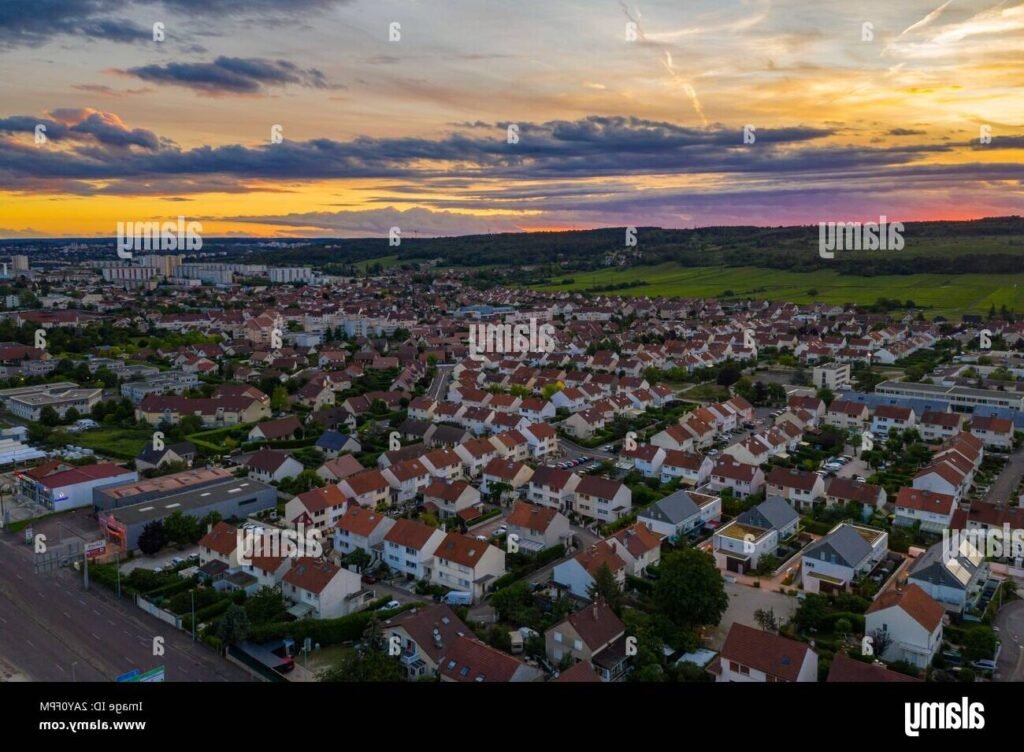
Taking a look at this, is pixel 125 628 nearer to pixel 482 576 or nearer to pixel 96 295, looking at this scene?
pixel 482 576

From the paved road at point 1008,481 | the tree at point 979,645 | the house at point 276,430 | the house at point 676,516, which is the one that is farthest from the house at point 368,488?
the paved road at point 1008,481

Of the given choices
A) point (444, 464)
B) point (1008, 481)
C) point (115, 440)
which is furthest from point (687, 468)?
point (115, 440)

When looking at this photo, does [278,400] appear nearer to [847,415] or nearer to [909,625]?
[847,415]

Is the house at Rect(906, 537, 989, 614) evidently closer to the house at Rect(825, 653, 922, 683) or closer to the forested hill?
the house at Rect(825, 653, 922, 683)

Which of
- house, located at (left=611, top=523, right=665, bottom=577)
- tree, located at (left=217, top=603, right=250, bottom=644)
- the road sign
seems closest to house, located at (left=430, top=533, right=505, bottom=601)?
house, located at (left=611, top=523, right=665, bottom=577)

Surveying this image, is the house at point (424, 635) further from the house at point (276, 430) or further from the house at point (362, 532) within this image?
the house at point (276, 430)

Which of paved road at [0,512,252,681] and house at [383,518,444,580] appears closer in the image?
paved road at [0,512,252,681]

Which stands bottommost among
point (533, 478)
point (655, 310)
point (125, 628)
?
point (125, 628)

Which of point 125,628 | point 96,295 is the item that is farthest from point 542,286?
point 125,628
